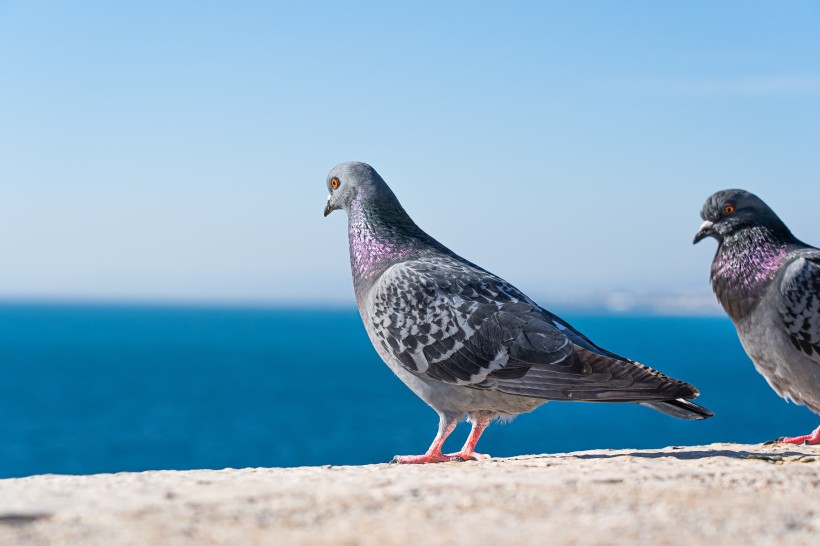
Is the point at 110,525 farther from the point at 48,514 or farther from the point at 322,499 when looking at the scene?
the point at 322,499

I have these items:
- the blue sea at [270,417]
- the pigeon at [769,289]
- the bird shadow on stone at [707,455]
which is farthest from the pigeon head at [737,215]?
the blue sea at [270,417]

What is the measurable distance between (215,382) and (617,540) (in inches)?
5665

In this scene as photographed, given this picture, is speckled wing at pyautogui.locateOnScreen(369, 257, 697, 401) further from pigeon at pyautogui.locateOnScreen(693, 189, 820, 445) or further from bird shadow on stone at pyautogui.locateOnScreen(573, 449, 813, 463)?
pigeon at pyautogui.locateOnScreen(693, 189, 820, 445)

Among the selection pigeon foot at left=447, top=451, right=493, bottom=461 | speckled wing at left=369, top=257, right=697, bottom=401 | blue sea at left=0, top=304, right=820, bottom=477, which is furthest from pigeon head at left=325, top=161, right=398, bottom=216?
blue sea at left=0, top=304, right=820, bottom=477

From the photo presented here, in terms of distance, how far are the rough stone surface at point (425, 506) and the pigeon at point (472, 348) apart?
870 mm

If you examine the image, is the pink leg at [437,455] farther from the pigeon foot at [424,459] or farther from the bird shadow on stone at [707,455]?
the bird shadow on stone at [707,455]

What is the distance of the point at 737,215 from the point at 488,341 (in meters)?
2.90

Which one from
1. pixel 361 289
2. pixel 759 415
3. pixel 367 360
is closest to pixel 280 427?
pixel 759 415

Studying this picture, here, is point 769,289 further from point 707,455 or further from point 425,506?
point 425,506

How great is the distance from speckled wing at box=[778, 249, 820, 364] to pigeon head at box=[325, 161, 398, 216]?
3217 millimetres

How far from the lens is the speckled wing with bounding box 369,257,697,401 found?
6.98m

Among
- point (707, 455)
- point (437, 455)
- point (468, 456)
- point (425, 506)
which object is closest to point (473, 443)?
point (468, 456)

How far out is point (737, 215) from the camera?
888 centimetres

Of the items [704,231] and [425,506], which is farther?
[704,231]
